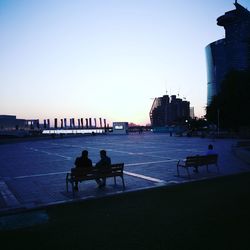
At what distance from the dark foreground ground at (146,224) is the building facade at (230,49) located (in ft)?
342

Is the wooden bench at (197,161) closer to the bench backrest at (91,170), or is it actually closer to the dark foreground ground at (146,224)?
the dark foreground ground at (146,224)

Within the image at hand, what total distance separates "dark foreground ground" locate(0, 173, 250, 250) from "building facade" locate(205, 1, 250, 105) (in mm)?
104338

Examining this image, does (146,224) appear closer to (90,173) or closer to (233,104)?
(90,173)

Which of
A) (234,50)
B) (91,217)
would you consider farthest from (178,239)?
(234,50)

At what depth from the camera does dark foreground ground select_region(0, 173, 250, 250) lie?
18.7ft

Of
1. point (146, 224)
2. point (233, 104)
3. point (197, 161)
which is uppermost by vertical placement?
point (233, 104)

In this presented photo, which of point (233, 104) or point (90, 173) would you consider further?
point (233, 104)

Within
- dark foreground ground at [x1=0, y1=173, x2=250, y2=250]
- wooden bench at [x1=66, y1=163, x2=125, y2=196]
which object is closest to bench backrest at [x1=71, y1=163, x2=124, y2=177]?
wooden bench at [x1=66, y1=163, x2=125, y2=196]

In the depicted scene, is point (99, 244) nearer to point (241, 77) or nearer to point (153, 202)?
point (153, 202)

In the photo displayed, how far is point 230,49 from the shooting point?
121062 mm

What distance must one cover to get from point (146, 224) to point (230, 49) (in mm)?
126402

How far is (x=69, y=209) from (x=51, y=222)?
1.11m

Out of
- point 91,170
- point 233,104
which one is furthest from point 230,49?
point 91,170

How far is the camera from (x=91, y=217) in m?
7.29
